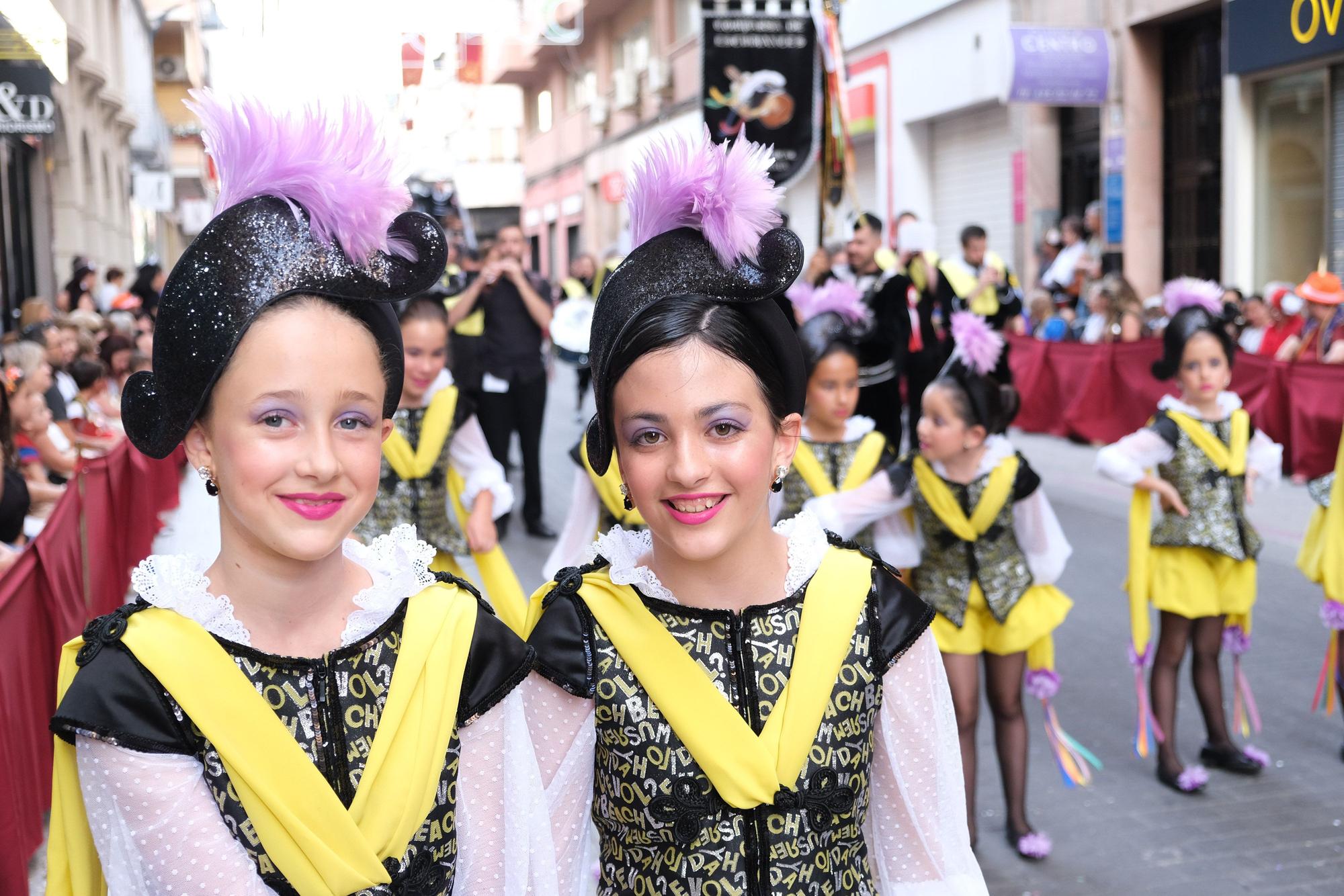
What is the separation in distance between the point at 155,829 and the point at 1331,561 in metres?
4.81

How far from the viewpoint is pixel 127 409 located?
2.03 meters

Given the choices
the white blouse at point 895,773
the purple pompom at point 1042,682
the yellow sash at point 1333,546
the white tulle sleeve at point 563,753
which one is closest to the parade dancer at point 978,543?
the purple pompom at point 1042,682

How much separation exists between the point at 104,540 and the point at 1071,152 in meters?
15.2

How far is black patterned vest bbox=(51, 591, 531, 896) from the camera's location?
1.87 m

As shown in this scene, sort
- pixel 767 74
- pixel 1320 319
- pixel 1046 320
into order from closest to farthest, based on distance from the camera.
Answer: pixel 767 74 → pixel 1320 319 → pixel 1046 320

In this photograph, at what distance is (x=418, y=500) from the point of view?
5277 millimetres

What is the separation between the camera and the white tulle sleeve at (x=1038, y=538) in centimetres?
477

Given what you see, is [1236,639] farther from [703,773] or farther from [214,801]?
[214,801]

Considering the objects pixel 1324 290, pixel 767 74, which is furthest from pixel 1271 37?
pixel 767 74

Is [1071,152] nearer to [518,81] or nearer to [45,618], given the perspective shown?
[45,618]

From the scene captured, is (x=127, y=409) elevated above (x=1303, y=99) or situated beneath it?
situated beneath

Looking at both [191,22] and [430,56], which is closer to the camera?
[430,56]

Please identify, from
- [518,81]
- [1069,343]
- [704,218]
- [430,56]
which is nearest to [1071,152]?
[1069,343]

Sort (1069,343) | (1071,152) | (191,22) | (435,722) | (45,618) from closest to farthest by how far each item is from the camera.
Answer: (435,722), (45,618), (1069,343), (1071,152), (191,22)
